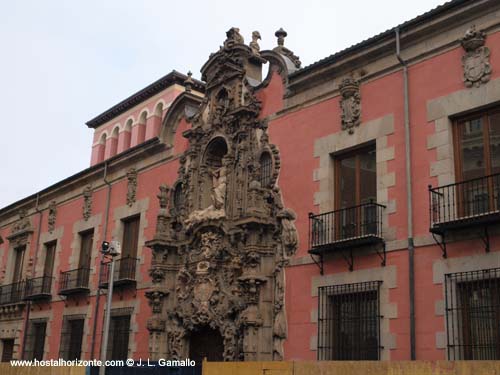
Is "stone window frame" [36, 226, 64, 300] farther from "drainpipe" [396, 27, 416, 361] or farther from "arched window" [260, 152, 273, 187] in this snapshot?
"drainpipe" [396, 27, 416, 361]

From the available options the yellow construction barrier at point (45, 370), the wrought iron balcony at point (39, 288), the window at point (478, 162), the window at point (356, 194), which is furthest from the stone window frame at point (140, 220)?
A: the window at point (478, 162)

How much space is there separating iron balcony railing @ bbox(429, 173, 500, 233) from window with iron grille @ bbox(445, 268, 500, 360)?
95 cm

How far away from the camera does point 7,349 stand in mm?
25875

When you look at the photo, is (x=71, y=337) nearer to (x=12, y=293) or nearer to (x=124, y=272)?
(x=124, y=272)

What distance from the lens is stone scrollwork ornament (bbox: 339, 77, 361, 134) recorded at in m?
14.0

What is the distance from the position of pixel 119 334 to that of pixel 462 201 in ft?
39.5

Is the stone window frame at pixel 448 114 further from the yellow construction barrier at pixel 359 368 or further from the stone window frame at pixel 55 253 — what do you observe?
the stone window frame at pixel 55 253

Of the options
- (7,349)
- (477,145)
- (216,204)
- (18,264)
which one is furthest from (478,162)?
(18,264)

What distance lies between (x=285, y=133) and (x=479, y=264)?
606 centimetres

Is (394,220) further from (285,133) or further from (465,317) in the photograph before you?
(285,133)

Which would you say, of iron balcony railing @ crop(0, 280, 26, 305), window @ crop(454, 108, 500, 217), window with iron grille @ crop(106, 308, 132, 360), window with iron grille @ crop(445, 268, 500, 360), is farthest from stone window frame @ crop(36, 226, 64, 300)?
window @ crop(454, 108, 500, 217)

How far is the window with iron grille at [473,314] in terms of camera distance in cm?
1072

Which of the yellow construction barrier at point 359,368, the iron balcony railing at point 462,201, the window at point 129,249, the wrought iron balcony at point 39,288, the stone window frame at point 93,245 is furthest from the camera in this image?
the wrought iron balcony at point 39,288

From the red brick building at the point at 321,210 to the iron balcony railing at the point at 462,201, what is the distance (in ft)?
0.10
